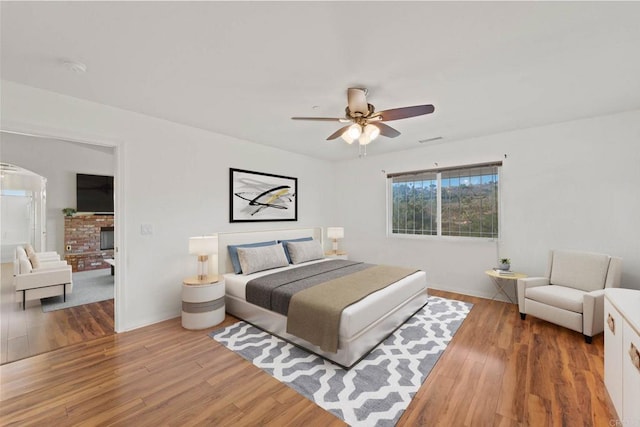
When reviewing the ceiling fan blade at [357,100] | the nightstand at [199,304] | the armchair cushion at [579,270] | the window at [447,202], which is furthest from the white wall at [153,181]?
the armchair cushion at [579,270]

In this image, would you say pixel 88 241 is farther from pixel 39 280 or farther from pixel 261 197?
pixel 261 197

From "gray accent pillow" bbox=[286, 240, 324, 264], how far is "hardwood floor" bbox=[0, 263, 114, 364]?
241cm

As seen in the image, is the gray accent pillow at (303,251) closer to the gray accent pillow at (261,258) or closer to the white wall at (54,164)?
the gray accent pillow at (261,258)

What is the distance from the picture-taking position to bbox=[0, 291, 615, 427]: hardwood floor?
5.64 ft

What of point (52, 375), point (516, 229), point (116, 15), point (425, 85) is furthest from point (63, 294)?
point (516, 229)

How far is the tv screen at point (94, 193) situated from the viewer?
6.22 meters

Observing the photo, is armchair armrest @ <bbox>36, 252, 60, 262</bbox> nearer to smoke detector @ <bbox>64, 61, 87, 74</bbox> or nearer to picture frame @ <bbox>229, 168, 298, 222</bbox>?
picture frame @ <bbox>229, 168, 298, 222</bbox>

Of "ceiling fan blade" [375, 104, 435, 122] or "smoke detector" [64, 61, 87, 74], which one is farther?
"ceiling fan blade" [375, 104, 435, 122]

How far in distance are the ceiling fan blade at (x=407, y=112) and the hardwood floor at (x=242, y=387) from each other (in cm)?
224

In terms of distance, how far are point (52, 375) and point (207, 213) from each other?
7.07 feet

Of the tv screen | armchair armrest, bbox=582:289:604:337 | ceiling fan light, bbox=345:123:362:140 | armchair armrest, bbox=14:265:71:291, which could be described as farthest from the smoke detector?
the tv screen

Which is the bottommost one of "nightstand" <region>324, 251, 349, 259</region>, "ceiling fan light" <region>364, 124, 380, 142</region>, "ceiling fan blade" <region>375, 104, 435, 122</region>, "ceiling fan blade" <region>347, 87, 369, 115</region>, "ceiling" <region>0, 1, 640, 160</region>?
"nightstand" <region>324, 251, 349, 259</region>

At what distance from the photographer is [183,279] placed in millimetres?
3451

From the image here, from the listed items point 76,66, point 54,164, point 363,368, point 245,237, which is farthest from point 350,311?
point 54,164
